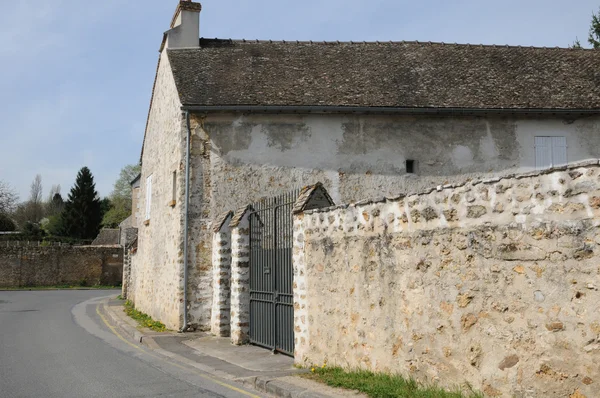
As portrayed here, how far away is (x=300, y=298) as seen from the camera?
9594 mm

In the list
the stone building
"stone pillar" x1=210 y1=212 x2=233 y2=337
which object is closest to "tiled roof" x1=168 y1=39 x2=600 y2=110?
the stone building

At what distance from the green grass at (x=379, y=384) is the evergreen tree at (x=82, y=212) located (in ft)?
209

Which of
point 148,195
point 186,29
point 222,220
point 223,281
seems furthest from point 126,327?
point 186,29

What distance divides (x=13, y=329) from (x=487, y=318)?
13508mm

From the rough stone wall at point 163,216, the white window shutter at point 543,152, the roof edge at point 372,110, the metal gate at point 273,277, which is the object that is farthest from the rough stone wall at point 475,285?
the white window shutter at point 543,152

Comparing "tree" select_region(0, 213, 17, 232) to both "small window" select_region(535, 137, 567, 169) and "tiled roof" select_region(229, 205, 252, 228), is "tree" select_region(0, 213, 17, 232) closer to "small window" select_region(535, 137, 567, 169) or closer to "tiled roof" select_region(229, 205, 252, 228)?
"tiled roof" select_region(229, 205, 252, 228)

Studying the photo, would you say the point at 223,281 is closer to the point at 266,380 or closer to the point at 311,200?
the point at 311,200

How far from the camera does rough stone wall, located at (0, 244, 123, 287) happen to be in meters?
39.4

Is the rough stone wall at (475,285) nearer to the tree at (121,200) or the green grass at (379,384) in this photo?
the green grass at (379,384)

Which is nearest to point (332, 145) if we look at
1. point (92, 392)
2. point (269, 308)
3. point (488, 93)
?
point (488, 93)

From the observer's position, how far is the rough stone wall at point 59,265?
39.4m

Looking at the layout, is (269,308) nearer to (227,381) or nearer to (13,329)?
(227,381)

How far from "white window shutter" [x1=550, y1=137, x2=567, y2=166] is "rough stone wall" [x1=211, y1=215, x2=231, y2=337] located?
9.12 m

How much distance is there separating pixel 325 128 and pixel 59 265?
3081 cm
